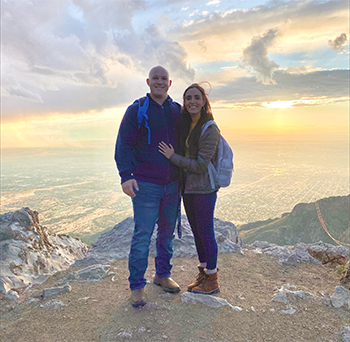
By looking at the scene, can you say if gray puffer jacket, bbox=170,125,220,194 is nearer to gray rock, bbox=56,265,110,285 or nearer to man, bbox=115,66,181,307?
man, bbox=115,66,181,307

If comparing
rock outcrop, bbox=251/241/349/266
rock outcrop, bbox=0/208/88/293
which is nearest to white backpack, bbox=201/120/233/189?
rock outcrop, bbox=251/241/349/266

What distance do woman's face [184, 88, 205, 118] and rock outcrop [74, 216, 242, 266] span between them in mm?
4377

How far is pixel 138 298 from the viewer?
4.44 metres

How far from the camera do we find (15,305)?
4930 millimetres

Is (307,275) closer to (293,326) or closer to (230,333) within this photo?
(293,326)

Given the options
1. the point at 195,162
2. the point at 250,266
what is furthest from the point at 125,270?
the point at 195,162

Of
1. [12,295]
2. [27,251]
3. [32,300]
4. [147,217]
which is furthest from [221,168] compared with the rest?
[27,251]

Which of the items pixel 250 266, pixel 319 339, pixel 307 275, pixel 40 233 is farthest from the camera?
pixel 40 233

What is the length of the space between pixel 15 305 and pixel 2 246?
240 cm

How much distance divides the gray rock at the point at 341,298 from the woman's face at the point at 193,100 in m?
4.04

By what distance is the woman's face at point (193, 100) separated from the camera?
4.11 m

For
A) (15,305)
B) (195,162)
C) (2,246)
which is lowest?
(15,305)

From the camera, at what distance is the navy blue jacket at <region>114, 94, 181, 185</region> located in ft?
13.8

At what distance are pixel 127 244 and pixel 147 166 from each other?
15.1 feet
